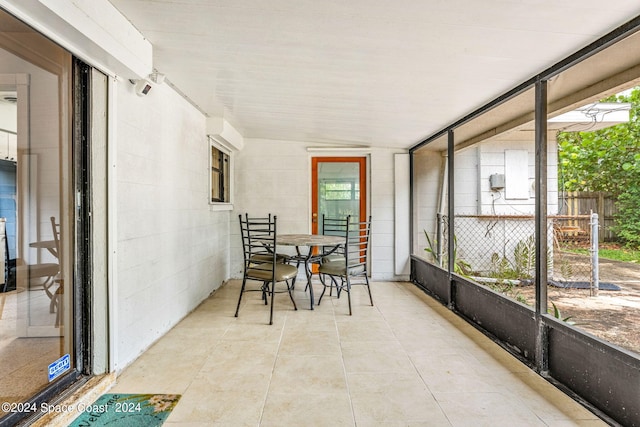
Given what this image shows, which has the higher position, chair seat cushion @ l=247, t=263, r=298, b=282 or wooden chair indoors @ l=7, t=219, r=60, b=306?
wooden chair indoors @ l=7, t=219, r=60, b=306

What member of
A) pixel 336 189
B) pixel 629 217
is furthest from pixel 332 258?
pixel 629 217

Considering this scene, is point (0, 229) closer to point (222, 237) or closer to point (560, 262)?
point (222, 237)

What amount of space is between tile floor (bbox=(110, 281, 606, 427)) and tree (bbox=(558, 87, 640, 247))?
326cm

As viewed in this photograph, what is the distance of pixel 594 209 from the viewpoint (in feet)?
16.3

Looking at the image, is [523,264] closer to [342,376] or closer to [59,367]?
[342,376]

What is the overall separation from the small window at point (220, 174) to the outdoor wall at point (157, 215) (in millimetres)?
354

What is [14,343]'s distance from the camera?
5.78ft

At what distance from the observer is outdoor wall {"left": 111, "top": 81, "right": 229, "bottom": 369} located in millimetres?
2148

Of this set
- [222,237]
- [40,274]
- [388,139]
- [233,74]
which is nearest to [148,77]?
[233,74]

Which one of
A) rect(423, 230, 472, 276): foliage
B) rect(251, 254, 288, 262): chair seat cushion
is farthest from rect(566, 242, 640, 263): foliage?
rect(251, 254, 288, 262): chair seat cushion

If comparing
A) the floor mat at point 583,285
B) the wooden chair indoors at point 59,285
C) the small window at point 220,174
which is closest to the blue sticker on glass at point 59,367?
the wooden chair indoors at point 59,285

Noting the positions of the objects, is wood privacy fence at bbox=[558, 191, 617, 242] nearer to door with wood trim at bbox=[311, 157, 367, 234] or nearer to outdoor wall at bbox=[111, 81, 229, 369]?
door with wood trim at bbox=[311, 157, 367, 234]

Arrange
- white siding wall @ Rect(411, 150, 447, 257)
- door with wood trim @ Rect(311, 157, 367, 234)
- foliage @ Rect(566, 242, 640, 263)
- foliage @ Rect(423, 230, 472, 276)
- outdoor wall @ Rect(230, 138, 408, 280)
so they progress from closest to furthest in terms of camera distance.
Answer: foliage @ Rect(423, 230, 472, 276), foliage @ Rect(566, 242, 640, 263), outdoor wall @ Rect(230, 138, 408, 280), door with wood trim @ Rect(311, 157, 367, 234), white siding wall @ Rect(411, 150, 447, 257)

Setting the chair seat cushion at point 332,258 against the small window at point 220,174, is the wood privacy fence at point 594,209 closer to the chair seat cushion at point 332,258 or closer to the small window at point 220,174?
the chair seat cushion at point 332,258
